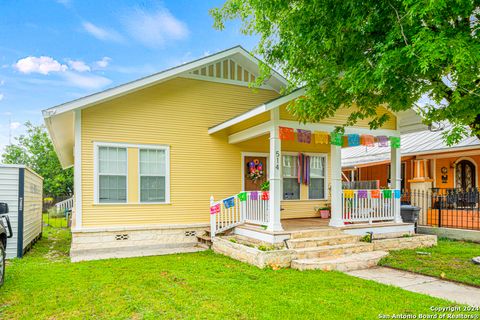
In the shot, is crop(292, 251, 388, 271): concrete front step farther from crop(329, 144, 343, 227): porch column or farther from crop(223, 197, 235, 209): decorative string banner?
crop(223, 197, 235, 209): decorative string banner

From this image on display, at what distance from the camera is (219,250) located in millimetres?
8648

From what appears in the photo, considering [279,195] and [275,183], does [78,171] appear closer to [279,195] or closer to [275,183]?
[275,183]

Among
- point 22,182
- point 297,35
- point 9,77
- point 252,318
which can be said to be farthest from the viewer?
point 9,77

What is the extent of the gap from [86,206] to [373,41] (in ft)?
25.0

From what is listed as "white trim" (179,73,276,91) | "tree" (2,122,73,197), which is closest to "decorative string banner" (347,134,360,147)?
"white trim" (179,73,276,91)

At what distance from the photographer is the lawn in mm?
4484

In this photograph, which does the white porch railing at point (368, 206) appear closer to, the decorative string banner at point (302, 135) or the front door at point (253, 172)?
the decorative string banner at point (302, 135)

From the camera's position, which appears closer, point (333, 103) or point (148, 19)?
point (333, 103)

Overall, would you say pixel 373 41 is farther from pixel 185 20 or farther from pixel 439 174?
pixel 185 20

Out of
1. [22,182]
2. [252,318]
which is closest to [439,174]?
[252,318]

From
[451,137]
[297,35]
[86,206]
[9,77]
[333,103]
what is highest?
[9,77]

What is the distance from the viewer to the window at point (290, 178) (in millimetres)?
11383

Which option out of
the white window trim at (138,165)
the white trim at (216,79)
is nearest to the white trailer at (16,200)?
the white window trim at (138,165)

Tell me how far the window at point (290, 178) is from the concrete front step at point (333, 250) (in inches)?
138
